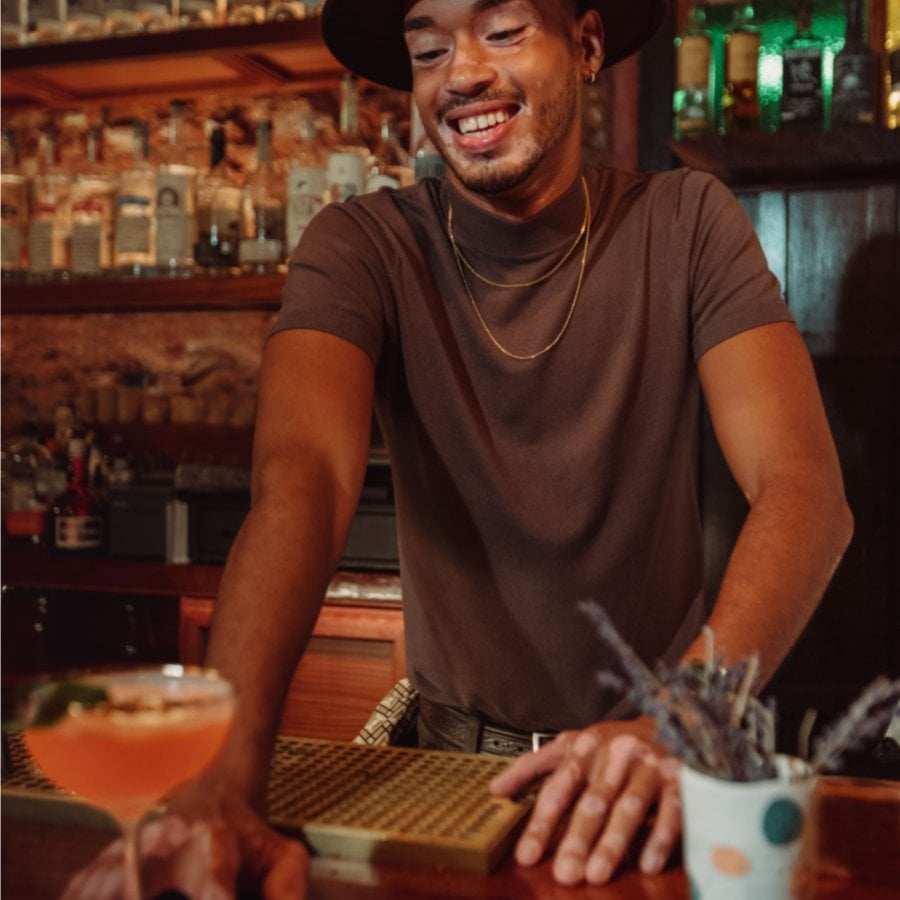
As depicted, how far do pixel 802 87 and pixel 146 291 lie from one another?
1639mm

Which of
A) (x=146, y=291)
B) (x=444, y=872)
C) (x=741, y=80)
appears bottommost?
(x=444, y=872)

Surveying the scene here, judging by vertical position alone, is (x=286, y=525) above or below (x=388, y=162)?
below

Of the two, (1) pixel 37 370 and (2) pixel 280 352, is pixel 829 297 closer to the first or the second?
(2) pixel 280 352

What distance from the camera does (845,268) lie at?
252 cm

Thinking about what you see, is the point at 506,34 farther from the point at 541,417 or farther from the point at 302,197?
the point at 302,197

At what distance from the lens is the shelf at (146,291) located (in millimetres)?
2715

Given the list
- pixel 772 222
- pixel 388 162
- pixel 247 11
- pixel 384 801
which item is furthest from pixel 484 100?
pixel 247 11

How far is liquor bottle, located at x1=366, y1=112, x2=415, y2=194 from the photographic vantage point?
268 centimetres

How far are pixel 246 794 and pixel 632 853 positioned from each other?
0.32 m

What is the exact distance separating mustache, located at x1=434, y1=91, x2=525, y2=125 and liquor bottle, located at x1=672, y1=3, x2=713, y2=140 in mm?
1104

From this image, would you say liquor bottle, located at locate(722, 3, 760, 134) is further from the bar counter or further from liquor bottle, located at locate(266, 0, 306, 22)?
the bar counter

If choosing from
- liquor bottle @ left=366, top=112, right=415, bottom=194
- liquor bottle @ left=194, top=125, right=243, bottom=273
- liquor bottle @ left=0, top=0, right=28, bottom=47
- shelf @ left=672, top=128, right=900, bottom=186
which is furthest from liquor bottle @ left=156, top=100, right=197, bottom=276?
shelf @ left=672, top=128, right=900, bottom=186

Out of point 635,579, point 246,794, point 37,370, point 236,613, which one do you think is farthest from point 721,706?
point 37,370

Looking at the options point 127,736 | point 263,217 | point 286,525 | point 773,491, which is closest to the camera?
point 127,736
